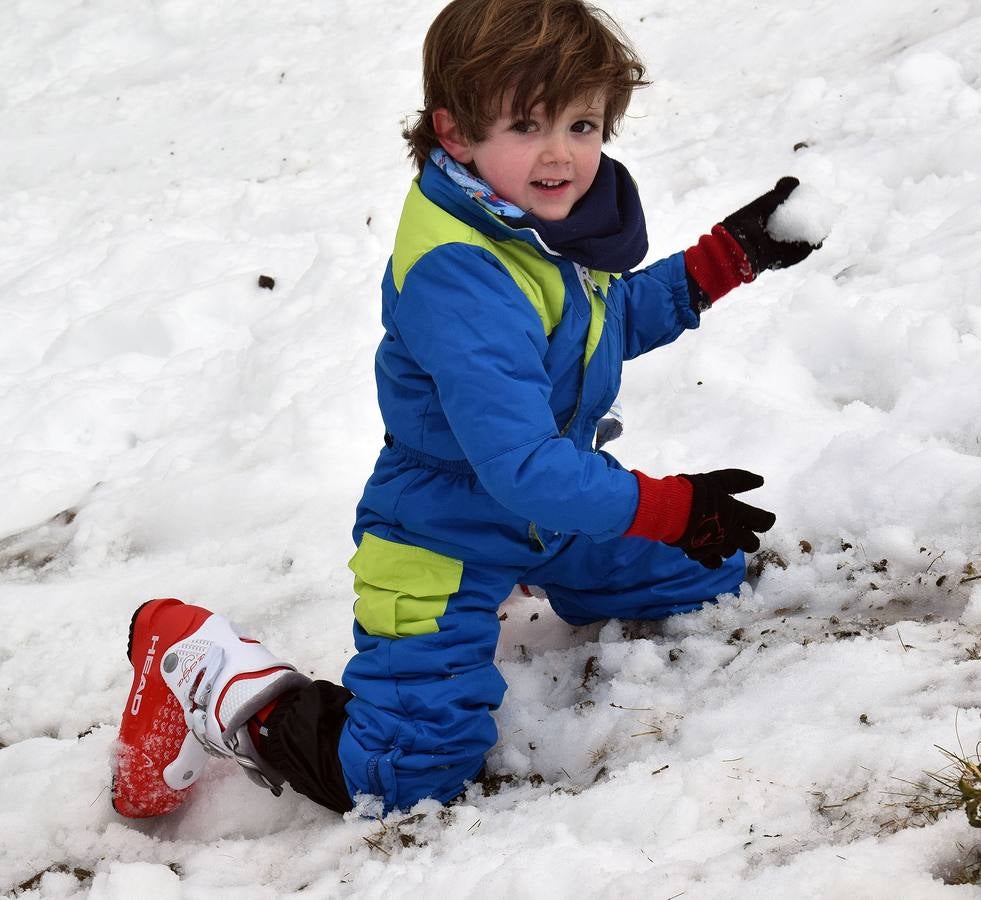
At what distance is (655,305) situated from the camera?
8.31 ft

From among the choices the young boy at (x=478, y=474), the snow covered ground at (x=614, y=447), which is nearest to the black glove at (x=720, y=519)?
the young boy at (x=478, y=474)

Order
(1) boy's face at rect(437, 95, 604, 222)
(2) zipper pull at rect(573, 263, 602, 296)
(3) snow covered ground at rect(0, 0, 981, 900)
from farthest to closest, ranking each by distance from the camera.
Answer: (2) zipper pull at rect(573, 263, 602, 296) → (1) boy's face at rect(437, 95, 604, 222) → (3) snow covered ground at rect(0, 0, 981, 900)

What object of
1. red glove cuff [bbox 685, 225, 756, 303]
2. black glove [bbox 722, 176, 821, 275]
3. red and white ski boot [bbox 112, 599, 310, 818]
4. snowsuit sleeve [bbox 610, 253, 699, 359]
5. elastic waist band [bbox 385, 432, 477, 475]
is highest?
black glove [bbox 722, 176, 821, 275]

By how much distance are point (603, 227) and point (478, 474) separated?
0.59 m

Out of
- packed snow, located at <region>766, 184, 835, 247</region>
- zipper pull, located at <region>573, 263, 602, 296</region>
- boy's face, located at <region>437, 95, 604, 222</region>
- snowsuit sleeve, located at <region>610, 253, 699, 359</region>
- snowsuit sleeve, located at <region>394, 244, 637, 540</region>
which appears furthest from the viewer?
snowsuit sleeve, located at <region>610, 253, 699, 359</region>

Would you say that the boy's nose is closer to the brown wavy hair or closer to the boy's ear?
the brown wavy hair

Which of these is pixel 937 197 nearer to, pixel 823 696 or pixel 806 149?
pixel 806 149

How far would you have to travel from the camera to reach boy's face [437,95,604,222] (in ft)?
6.68

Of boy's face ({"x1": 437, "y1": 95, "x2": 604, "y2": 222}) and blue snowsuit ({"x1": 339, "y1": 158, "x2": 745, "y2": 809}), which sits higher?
boy's face ({"x1": 437, "y1": 95, "x2": 604, "y2": 222})

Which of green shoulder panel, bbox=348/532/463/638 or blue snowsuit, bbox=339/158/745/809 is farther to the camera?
green shoulder panel, bbox=348/532/463/638

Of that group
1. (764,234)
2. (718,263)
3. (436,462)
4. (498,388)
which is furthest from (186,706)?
(764,234)

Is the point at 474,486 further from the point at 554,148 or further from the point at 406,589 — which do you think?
the point at 554,148

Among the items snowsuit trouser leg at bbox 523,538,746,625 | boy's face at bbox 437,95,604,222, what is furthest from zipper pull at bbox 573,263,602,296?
snowsuit trouser leg at bbox 523,538,746,625

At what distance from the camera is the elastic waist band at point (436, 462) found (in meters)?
2.21
